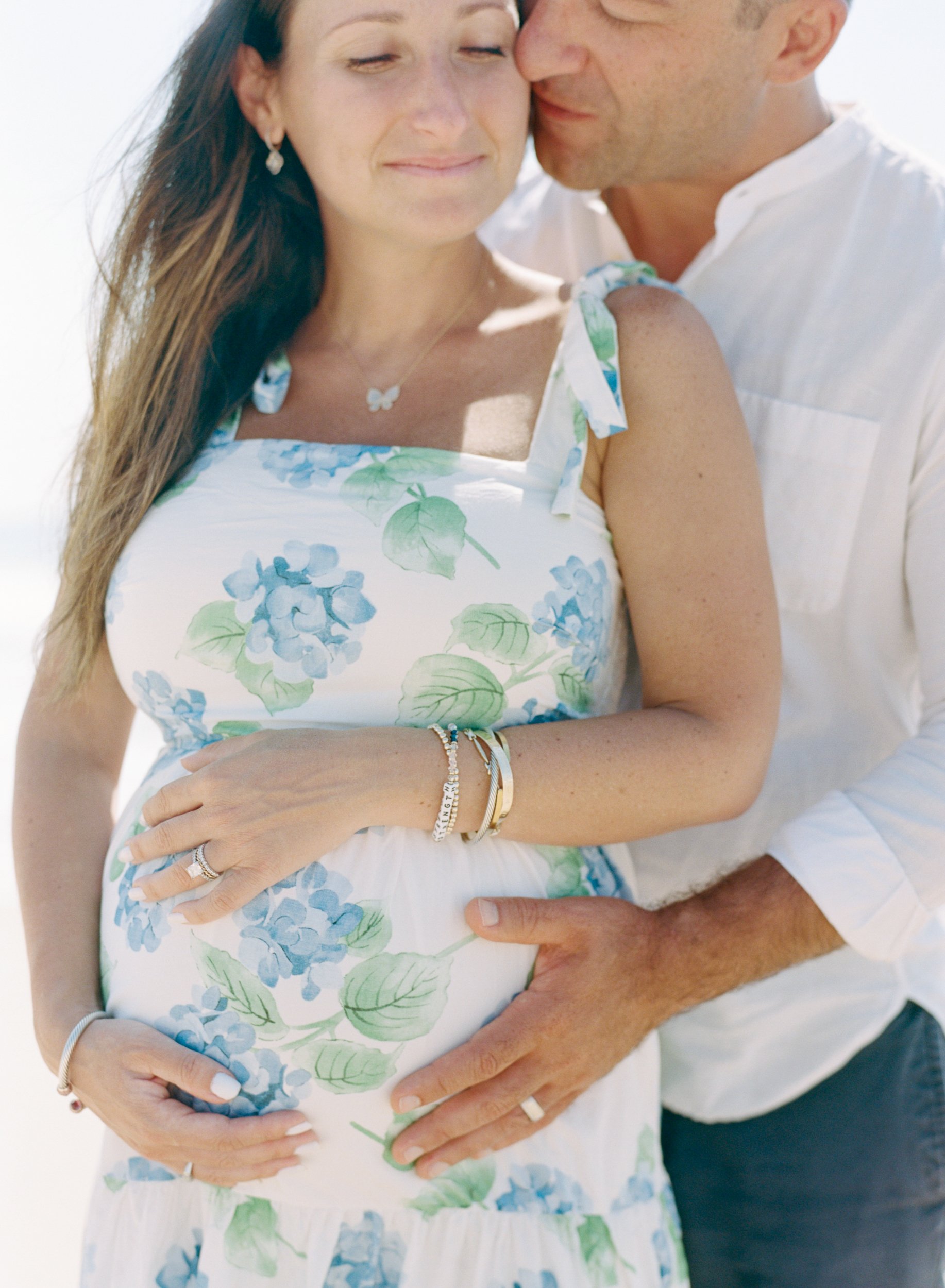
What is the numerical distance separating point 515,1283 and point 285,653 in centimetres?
86

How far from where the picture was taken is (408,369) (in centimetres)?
198

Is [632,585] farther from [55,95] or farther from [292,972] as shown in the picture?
[55,95]

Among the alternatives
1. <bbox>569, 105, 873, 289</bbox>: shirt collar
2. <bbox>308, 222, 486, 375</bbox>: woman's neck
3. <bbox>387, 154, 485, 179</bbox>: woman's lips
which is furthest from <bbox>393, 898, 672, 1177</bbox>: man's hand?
<bbox>569, 105, 873, 289</bbox>: shirt collar

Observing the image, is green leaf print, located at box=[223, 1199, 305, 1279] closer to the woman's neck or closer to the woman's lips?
the woman's neck

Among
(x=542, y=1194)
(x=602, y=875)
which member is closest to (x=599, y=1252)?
(x=542, y=1194)

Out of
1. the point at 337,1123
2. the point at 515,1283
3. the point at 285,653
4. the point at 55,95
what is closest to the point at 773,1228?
the point at 515,1283

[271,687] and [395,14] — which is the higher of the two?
[395,14]

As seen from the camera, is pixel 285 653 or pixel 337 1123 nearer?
pixel 337 1123

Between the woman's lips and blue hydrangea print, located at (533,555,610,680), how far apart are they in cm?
60

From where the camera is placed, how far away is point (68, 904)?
1838mm

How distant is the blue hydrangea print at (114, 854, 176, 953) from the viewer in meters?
1.66

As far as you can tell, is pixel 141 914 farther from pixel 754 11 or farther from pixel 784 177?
pixel 754 11

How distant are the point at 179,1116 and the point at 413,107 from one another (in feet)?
4.65

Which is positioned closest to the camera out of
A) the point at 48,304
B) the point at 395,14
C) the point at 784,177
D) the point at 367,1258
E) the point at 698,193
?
the point at 367,1258
